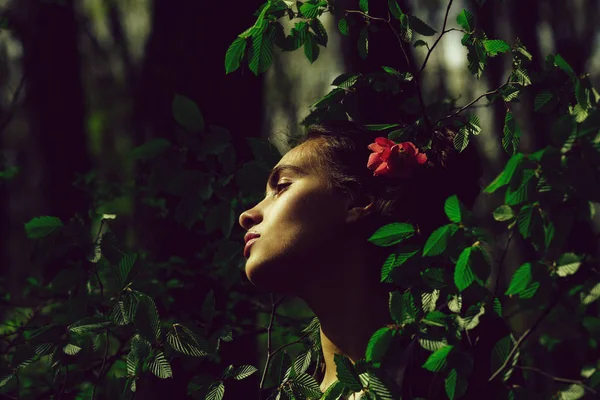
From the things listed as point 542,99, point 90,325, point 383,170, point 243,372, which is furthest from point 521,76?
point 90,325

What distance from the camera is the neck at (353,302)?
2.77 m

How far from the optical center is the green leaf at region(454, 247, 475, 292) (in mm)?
2021

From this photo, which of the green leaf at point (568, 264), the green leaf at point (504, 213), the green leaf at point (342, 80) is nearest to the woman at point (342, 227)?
the green leaf at point (342, 80)

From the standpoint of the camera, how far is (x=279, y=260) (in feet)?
8.83

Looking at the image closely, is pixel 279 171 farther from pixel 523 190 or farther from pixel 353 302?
pixel 523 190

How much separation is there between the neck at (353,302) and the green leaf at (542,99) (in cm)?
82

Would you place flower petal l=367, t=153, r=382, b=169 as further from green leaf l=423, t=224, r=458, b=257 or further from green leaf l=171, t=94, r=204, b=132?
green leaf l=171, t=94, r=204, b=132

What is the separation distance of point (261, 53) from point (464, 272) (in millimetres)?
1032

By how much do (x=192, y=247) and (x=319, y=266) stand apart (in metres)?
1.54

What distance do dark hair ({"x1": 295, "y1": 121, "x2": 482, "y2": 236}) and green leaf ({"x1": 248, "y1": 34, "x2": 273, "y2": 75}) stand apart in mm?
470

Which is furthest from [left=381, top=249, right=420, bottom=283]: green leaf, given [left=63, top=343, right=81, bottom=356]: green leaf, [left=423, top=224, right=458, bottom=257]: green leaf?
[left=63, top=343, right=81, bottom=356]: green leaf

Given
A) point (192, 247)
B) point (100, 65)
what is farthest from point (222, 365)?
point (100, 65)

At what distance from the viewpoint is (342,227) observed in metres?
2.77

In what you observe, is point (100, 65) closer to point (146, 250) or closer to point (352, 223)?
point (146, 250)
